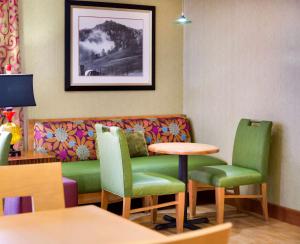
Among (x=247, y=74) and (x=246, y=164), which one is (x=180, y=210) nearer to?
(x=246, y=164)

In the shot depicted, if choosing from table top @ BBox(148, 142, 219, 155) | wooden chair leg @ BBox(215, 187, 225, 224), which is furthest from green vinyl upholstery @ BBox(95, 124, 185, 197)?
wooden chair leg @ BBox(215, 187, 225, 224)

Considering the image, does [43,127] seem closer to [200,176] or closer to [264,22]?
[200,176]

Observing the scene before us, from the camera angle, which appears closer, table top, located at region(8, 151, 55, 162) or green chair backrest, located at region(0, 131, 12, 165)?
green chair backrest, located at region(0, 131, 12, 165)

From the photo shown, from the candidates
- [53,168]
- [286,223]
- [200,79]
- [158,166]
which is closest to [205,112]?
[200,79]

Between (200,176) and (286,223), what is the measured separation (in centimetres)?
90

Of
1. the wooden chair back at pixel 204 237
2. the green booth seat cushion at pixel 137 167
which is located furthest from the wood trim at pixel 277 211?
the wooden chair back at pixel 204 237

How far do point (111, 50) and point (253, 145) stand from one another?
1.89 m

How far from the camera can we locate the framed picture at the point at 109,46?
578cm

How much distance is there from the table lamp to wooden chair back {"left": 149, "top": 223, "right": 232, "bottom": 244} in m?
3.71

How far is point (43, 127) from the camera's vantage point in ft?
18.1

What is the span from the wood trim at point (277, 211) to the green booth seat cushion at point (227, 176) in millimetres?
354

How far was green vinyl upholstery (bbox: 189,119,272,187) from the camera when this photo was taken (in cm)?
498

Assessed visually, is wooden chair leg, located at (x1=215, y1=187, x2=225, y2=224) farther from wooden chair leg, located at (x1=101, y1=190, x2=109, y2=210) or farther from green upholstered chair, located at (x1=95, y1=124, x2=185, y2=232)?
wooden chair leg, located at (x1=101, y1=190, x2=109, y2=210)

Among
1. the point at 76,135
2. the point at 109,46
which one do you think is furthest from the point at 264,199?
the point at 109,46
